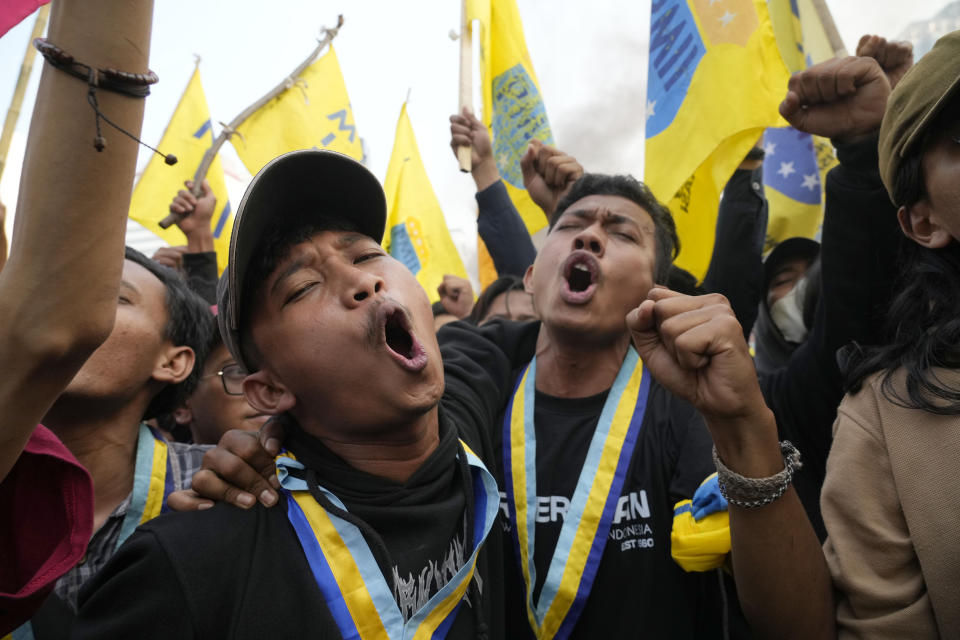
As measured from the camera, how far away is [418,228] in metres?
6.19

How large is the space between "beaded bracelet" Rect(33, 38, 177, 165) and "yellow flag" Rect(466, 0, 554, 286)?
366 cm

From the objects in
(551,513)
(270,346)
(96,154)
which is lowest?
(551,513)

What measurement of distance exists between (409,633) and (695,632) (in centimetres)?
93

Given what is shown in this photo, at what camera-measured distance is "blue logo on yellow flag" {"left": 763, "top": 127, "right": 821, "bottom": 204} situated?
4.61 meters

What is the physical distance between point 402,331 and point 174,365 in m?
1.28

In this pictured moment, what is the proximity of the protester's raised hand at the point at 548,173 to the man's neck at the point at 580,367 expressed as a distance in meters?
0.92

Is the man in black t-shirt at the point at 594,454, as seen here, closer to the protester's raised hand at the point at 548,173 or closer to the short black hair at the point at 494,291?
the protester's raised hand at the point at 548,173

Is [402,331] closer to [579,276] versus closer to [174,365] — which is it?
[579,276]

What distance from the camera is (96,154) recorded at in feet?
3.10

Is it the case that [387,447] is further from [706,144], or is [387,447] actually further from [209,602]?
[706,144]

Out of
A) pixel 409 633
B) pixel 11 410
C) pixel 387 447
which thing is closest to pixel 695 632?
pixel 409 633

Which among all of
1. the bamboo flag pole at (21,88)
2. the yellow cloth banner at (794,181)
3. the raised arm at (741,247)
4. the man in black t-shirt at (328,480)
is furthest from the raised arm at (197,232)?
the yellow cloth banner at (794,181)

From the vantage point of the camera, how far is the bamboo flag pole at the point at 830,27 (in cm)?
276

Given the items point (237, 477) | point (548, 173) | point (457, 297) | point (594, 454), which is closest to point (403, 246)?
point (457, 297)
